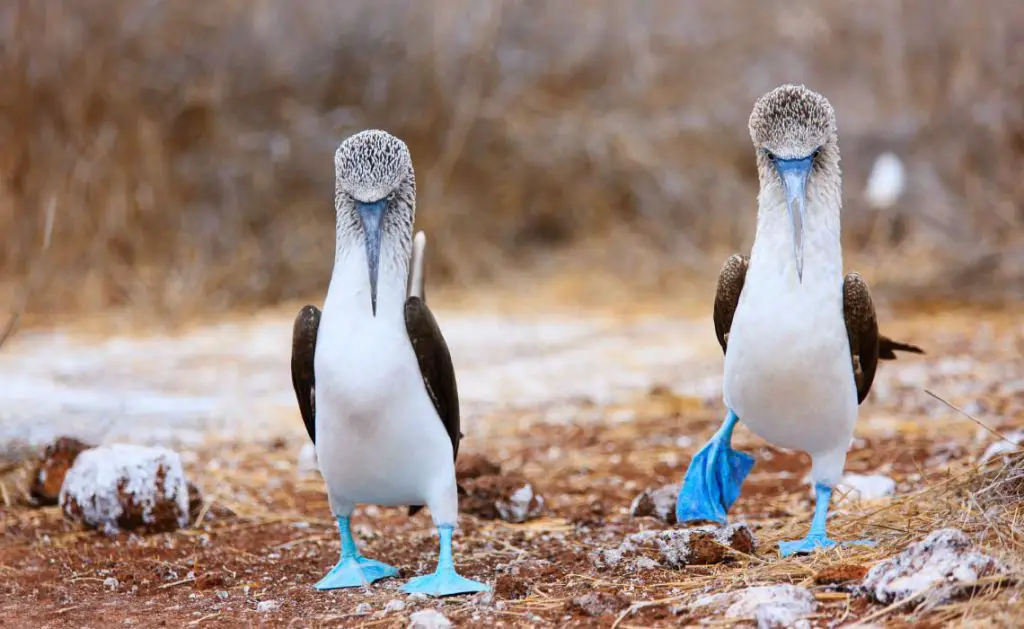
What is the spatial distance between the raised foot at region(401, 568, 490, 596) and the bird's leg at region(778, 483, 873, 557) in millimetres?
905

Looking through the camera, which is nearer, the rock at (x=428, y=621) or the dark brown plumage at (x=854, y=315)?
the rock at (x=428, y=621)

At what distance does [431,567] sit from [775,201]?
5.15 feet

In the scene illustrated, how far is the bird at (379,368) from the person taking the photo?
3.17 metres

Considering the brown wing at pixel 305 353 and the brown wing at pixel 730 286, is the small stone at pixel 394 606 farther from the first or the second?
the brown wing at pixel 730 286

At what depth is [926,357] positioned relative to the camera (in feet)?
23.1

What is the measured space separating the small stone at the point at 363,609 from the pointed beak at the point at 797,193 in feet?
4.96

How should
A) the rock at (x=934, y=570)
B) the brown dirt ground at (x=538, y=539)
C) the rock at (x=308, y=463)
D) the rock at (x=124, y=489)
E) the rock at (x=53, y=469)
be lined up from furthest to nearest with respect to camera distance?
the rock at (x=308, y=463)
the rock at (x=53, y=469)
the rock at (x=124, y=489)
the brown dirt ground at (x=538, y=539)
the rock at (x=934, y=570)

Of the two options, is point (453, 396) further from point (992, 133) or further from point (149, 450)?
point (992, 133)

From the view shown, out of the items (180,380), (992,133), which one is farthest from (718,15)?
(180,380)

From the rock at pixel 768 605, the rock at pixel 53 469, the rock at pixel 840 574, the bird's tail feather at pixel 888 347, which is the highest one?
the bird's tail feather at pixel 888 347

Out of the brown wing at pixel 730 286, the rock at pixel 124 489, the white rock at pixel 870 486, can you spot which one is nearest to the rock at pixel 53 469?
the rock at pixel 124 489

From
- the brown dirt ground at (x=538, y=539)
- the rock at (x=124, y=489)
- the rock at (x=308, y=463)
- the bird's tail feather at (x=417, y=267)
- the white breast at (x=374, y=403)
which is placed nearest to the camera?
the brown dirt ground at (x=538, y=539)

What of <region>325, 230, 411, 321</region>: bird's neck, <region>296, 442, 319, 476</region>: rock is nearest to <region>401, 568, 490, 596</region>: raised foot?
<region>325, 230, 411, 321</region>: bird's neck

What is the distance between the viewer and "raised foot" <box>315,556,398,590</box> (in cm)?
A: 337
